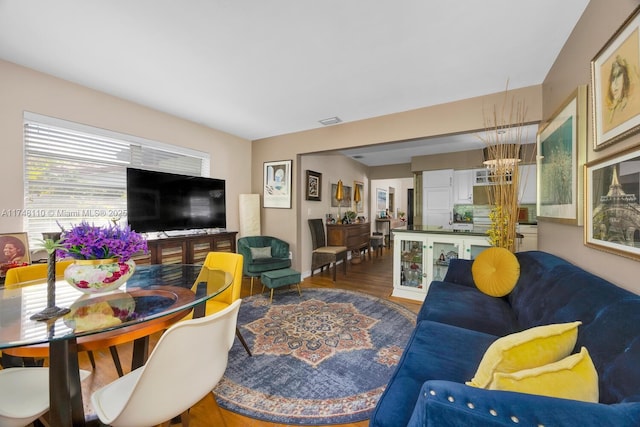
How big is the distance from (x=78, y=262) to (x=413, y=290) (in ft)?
11.1

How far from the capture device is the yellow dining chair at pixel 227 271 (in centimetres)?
197

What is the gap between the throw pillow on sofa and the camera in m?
3.78

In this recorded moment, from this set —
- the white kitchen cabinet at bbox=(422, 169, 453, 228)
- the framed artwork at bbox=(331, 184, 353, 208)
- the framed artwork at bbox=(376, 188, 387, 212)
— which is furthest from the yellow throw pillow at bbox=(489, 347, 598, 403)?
the framed artwork at bbox=(376, 188, 387, 212)

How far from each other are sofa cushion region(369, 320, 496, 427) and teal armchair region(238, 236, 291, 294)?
2484 mm

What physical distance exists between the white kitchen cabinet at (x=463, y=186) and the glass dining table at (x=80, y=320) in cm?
526

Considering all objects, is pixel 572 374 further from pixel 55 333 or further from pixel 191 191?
pixel 191 191

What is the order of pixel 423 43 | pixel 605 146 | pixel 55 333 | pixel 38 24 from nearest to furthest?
pixel 55 333 < pixel 605 146 < pixel 38 24 < pixel 423 43

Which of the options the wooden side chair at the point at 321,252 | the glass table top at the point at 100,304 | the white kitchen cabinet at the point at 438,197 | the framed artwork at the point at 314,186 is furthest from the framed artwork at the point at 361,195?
the glass table top at the point at 100,304

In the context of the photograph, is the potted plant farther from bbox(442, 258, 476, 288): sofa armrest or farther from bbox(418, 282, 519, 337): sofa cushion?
bbox(442, 258, 476, 288): sofa armrest

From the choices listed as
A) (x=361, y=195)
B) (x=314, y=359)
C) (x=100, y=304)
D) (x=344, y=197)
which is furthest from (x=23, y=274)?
(x=361, y=195)

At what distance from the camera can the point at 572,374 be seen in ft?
2.21

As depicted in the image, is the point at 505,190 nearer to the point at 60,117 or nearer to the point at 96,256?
the point at 96,256

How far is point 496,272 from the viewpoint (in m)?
2.09

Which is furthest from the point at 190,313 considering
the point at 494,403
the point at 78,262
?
the point at 494,403
